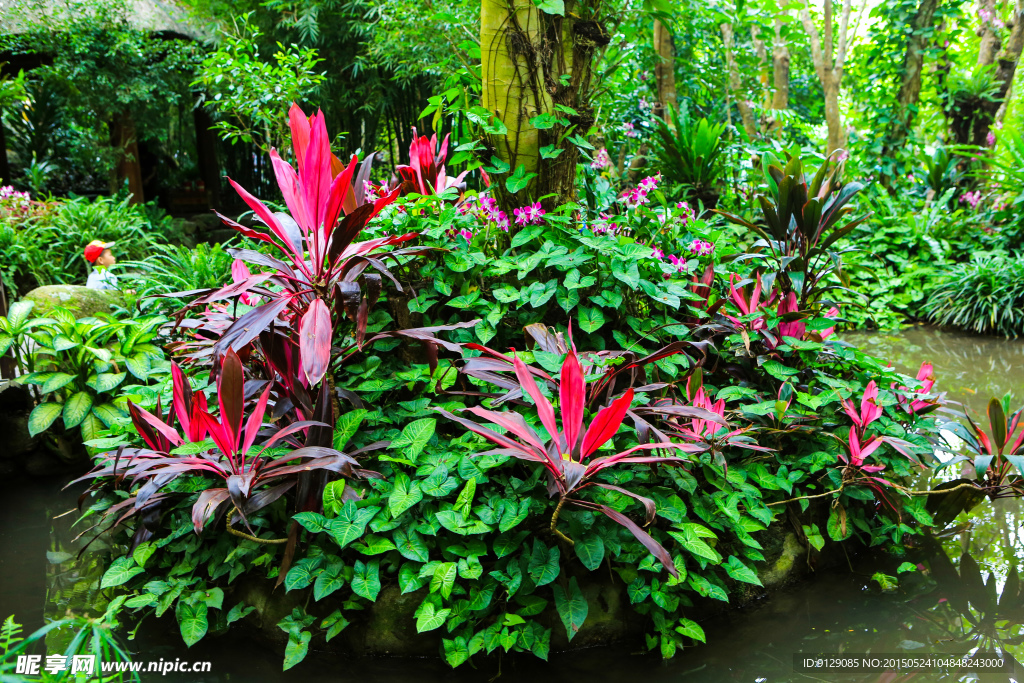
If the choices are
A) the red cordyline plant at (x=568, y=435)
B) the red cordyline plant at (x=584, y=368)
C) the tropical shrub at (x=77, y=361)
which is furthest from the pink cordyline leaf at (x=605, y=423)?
the tropical shrub at (x=77, y=361)

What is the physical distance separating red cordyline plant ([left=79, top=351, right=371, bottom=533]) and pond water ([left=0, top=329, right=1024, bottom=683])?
0.43m

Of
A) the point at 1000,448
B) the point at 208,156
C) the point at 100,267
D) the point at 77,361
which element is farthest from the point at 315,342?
the point at 208,156

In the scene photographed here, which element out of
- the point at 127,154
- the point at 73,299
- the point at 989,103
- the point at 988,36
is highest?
the point at 988,36

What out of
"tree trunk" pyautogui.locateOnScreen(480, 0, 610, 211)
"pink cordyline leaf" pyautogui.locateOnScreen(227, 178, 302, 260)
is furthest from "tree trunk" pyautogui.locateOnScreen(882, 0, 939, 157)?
"pink cordyline leaf" pyautogui.locateOnScreen(227, 178, 302, 260)

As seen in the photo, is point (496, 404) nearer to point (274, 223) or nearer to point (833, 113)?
point (274, 223)

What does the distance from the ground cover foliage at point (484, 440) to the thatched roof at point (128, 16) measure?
5.93 metres

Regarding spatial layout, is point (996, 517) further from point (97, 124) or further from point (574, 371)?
point (97, 124)

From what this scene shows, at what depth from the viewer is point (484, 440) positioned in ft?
5.39

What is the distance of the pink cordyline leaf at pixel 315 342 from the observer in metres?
1.32

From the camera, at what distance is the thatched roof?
572 centimetres

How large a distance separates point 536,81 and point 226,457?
1590 millimetres

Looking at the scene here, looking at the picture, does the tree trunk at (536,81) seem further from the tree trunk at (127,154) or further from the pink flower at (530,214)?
the tree trunk at (127,154)

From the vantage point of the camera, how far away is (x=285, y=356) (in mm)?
1660

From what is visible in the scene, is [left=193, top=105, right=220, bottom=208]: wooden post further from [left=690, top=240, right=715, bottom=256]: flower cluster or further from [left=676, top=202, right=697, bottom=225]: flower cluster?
[left=690, top=240, right=715, bottom=256]: flower cluster
